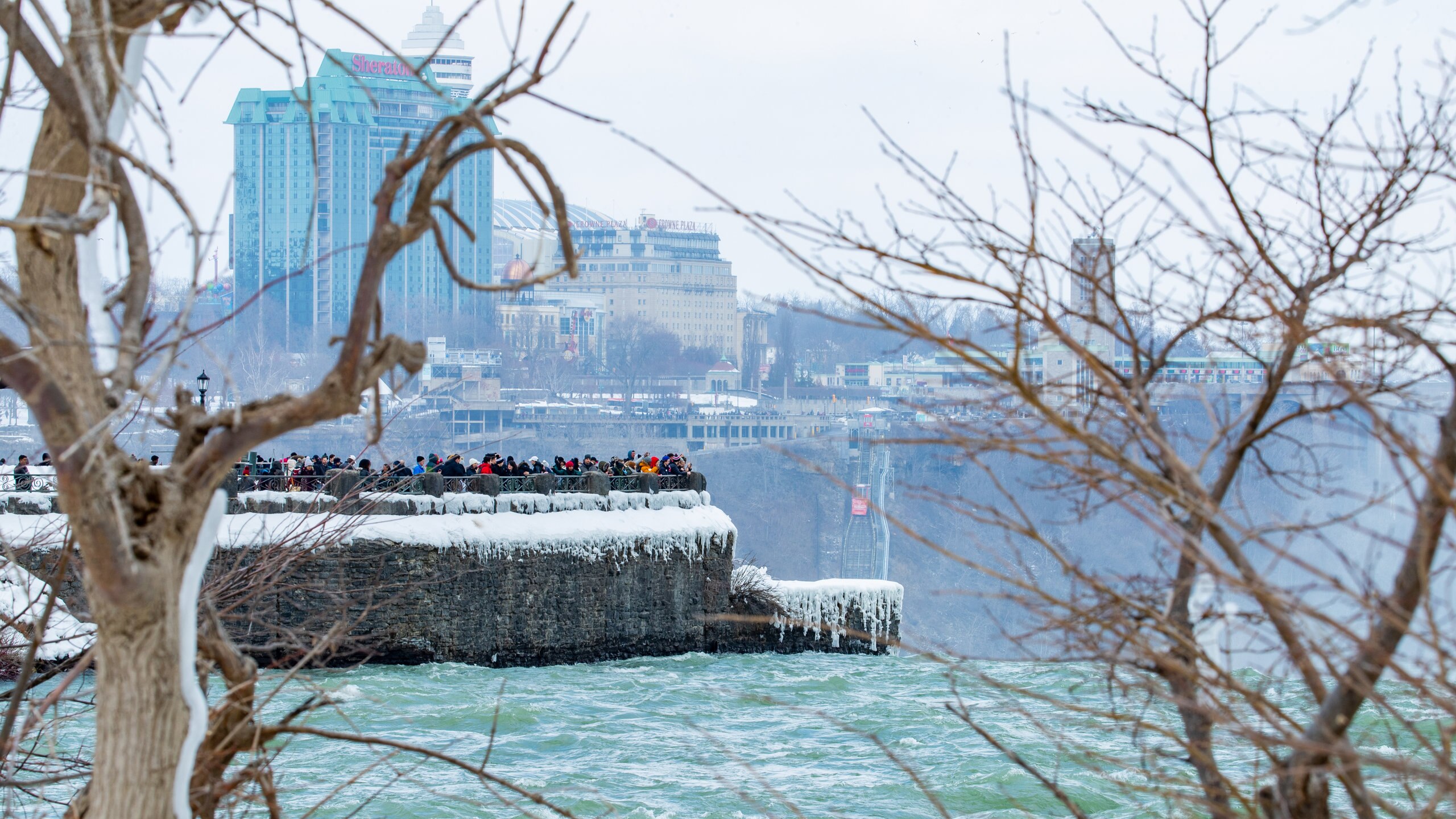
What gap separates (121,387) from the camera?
9.09 ft

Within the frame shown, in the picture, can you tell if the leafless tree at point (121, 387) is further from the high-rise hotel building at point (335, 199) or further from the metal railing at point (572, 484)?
the high-rise hotel building at point (335, 199)

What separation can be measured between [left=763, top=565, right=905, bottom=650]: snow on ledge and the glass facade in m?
70.2

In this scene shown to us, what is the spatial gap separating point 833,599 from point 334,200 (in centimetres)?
8097

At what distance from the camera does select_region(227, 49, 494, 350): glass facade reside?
308 feet

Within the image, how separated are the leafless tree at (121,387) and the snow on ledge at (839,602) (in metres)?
20.4

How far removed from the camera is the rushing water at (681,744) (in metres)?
12.7

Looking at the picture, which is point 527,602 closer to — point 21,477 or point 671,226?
point 21,477

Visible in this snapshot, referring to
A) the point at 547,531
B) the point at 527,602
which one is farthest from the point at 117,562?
the point at 527,602

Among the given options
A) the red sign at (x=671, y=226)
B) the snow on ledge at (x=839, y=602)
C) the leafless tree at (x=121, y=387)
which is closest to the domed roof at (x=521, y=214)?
the red sign at (x=671, y=226)

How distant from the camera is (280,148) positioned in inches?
3883

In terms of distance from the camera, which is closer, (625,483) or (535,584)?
(535,584)

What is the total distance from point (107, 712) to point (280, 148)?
103 m

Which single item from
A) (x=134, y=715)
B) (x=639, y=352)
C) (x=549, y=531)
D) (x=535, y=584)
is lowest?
(x=535, y=584)

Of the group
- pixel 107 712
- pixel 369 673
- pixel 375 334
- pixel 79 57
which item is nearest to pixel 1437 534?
pixel 375 334
